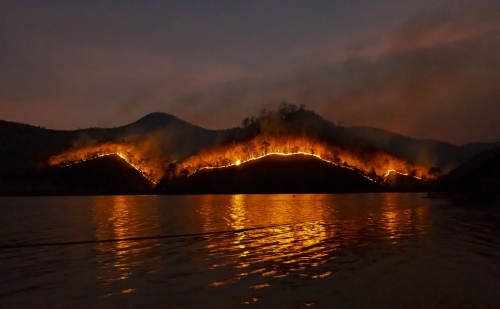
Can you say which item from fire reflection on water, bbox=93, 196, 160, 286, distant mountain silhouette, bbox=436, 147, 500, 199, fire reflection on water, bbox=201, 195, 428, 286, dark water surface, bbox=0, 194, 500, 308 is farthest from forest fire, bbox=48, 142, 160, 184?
dark water surface, bbox=0, 194, 500, 308

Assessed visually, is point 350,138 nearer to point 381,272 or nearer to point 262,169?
point 262,169

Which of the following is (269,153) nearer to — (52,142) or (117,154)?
(117,154)

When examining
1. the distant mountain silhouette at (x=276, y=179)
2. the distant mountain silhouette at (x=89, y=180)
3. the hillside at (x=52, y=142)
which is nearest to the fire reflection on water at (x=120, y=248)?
the distant mountain silhouette at (x=276, y=179)

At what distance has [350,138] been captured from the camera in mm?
171000

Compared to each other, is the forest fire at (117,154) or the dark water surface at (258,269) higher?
the forest fire at (117,154)

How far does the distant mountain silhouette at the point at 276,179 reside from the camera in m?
116

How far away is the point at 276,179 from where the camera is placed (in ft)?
388

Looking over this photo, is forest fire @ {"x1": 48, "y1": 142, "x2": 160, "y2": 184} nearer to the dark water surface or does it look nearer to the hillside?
the hillside

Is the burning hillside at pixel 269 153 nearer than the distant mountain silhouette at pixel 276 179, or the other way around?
the distant mountain silhouette at pixel 276 179

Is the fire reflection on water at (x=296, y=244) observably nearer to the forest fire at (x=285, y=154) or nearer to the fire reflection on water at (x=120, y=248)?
the fire reflection on water at (x=120, y=248)

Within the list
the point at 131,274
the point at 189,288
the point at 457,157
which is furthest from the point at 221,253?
the point at 457,157

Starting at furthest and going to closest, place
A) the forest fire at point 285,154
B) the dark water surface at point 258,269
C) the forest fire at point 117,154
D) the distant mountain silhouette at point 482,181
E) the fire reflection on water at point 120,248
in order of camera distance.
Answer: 1. the forest fire at point 117,154
2. the forest fire at point 285,154
3. the distant mountain silhouette at point 482,181
4. the fire reflection on water at point 120,248
5. the dark water surface at point 258,269

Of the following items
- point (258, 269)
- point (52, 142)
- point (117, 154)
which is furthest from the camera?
point (52, 142)

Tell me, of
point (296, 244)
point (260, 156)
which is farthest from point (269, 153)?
point (296, 244)
